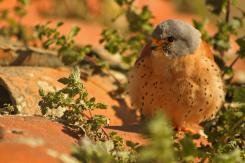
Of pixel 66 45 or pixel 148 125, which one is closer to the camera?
pixel 148 125

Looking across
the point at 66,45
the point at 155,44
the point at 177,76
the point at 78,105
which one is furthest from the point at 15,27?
the point at 78,105

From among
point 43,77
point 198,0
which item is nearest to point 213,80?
point 43,77

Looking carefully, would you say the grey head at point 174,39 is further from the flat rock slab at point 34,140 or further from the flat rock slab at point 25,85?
the flat rock slab at point 34,140

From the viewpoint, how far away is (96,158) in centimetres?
394

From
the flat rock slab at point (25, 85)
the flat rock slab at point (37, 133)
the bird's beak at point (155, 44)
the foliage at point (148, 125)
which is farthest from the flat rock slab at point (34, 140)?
the bird's beak at point (155, 44)

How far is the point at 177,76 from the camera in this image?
20.5ft

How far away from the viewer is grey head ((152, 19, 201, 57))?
20.9 feet

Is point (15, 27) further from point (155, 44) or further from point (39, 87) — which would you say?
point (155, 44)

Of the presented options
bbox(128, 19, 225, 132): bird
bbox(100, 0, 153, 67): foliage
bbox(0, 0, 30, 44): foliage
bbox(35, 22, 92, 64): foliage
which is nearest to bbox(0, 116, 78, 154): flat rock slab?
bbox(128, 19, 225, 132): bird

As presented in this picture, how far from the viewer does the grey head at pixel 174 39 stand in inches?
251

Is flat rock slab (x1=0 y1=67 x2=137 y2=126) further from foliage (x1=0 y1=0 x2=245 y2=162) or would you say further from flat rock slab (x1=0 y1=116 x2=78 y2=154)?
flat rock slab (x1=0 y1=116 x2=78 y2=154)

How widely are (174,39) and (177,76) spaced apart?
1.28 feet

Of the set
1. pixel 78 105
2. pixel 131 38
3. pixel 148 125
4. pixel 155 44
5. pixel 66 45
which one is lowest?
pixel 148 125

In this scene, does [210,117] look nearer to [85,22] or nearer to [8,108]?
[8,108]
